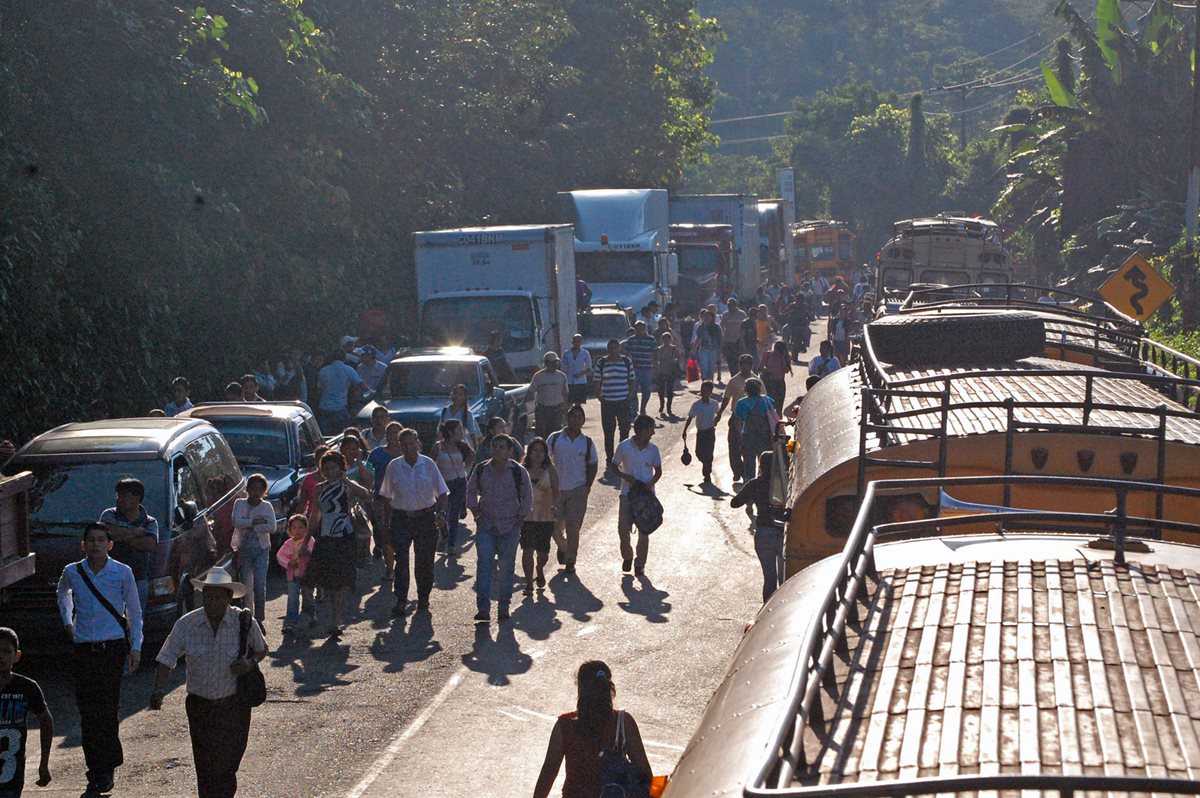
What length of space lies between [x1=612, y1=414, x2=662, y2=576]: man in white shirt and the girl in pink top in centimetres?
322

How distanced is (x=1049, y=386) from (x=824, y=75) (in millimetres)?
175895

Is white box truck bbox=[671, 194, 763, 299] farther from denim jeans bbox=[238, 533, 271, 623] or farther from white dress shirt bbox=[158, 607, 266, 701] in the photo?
white dress shirt bbox=[158, 607, 266, 701]

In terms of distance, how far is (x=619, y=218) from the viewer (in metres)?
38.4

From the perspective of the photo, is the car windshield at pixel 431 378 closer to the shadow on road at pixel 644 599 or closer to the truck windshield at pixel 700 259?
the shadow on road at pixel 644 599

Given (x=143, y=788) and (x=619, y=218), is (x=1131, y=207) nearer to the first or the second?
(x=619, y=218)

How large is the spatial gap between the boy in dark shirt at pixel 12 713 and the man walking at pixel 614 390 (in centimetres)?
1398

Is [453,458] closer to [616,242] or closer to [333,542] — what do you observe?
[333,542]

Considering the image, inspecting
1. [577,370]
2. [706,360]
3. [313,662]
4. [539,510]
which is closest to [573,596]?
[539,510]

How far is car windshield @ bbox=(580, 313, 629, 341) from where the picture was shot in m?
33.9

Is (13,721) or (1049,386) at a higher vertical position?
(1049,386)

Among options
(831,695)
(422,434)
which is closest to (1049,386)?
(831,695)

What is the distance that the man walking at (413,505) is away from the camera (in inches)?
551

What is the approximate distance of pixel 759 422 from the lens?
18.3 metres

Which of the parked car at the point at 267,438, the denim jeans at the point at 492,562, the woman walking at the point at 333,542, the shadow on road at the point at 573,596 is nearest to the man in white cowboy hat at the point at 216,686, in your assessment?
the woman walking at the point at 333,542
